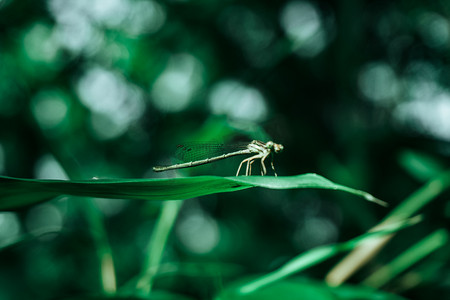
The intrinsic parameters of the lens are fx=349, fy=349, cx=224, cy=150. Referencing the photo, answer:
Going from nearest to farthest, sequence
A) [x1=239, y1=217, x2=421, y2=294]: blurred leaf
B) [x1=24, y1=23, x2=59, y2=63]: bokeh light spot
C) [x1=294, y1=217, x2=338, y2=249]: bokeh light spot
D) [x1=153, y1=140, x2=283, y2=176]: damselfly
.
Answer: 1. [x1=239, y1=217, x2=421, y2=294]: blurred leaf
2. [x1=153, y1=140, x2=283, y2=176]: damselfly
3. [x1=24, y1=23, x2=59, y2=63]: bokeh light spot
4. [x1=294, y1=217, x2=338, y2=249]: bokeh light spot

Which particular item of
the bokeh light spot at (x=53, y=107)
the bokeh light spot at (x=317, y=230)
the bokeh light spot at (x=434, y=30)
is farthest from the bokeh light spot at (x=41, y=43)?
the bokeh light spot at (x=317, y=230)

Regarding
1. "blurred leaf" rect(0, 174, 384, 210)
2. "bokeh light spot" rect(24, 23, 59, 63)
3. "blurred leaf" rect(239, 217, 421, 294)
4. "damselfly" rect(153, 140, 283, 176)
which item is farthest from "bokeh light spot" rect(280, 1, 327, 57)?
"blurred leaf" rect(0, 174, 384, 210)

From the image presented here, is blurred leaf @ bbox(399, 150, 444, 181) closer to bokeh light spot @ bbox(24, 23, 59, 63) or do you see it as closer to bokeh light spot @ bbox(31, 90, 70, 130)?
bokeh light spot @ bbox(31, 90, 70, 130)

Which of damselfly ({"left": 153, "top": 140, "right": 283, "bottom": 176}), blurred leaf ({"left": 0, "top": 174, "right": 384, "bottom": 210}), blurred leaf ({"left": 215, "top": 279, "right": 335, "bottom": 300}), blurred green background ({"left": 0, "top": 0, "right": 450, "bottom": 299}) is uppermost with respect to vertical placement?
blurred green background ({"left": 0, "top": 0, "right": 450, "bottom": 299})

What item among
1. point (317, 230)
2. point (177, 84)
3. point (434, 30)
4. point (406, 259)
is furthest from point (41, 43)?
point (317, 230)

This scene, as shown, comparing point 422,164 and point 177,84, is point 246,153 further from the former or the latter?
point 177,84

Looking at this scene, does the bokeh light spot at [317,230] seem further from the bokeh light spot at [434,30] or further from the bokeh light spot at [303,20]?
the bokeh light spot at [434,30]

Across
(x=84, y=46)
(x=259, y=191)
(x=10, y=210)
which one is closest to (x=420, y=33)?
(x=259, y=191)

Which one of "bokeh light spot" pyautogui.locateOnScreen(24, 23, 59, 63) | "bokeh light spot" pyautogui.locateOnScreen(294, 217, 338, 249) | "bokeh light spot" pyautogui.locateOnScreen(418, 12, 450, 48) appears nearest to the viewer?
"bokeh light spot" pyautogui.locateOnScreen(24, 23, 59, 63)
